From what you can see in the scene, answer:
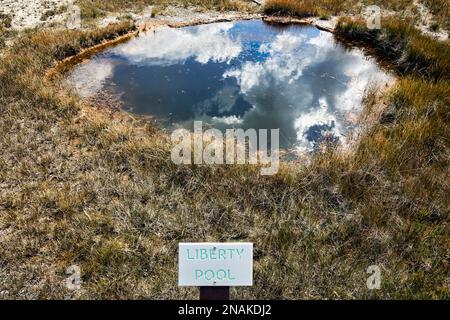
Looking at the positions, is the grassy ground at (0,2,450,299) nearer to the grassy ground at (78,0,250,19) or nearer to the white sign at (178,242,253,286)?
the white sign at (178,242,253,286)

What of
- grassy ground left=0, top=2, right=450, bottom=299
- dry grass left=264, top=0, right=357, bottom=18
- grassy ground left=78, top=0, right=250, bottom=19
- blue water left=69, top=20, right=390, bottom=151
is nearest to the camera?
grassy ground left=0, top=2, right=450, bottom=299

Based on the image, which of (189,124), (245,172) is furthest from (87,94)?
(245,172)

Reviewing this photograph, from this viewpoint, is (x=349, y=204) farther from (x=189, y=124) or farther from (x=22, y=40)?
(x=22, y=40)

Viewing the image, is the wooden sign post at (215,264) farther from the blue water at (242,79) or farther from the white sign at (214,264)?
the blue water at (242,79)

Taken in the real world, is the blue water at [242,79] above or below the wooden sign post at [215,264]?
below

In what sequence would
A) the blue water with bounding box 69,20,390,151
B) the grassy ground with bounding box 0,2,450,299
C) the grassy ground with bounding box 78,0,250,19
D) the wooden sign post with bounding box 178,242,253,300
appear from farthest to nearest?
the grassy ground with bounding box 78,0,250,19, the blue water with bounding box 69,20,390,151, the grassy ground with bounding box 0,2,450,299, the wooden sign post with bounding box 178,242,253,300

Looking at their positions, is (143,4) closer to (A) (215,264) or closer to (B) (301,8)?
(B) (301,8)

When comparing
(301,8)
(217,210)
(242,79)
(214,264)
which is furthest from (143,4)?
(214,264)

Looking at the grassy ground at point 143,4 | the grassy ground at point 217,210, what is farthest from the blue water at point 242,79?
the grassy ground at point 143,4

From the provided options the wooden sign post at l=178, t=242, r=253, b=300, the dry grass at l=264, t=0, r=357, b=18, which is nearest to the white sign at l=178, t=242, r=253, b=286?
the wooden sign post at l=178, t=242, r=253, b=300
